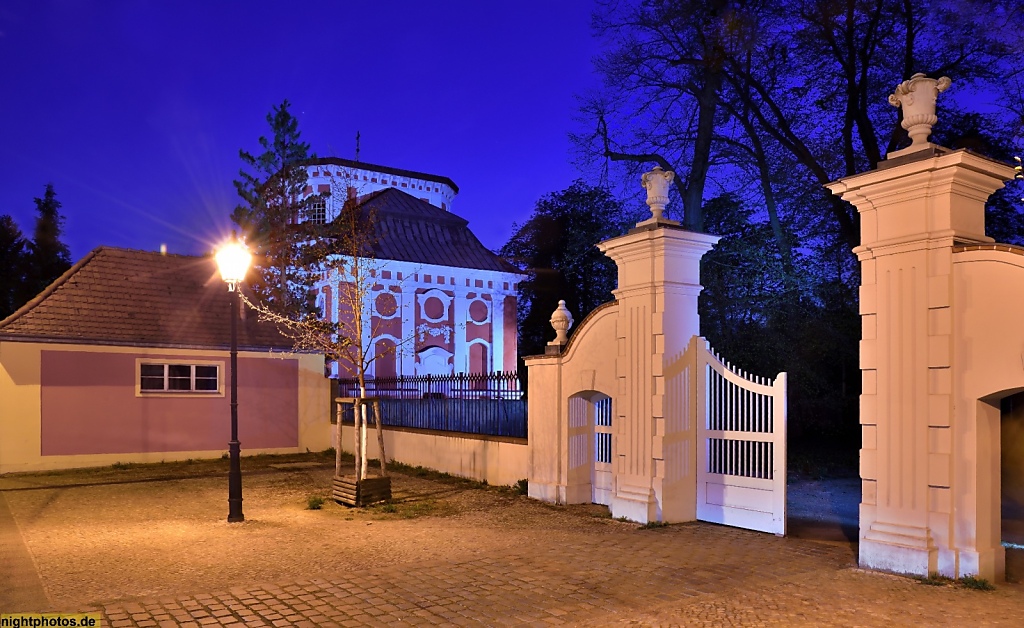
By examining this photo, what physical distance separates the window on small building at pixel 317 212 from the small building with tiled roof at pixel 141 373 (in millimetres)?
11348

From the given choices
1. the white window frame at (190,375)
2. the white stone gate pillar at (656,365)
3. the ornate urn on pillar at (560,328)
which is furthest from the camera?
the white window frame at (190,375)

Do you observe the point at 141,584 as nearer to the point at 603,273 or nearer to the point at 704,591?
the point at 704,591

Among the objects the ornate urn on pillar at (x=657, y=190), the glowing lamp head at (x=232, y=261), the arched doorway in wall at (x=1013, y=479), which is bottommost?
the arched doorway in wall at (x=1013, y=479)

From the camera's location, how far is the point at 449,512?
11102 mm

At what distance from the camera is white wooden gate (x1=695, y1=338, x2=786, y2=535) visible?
8945mm

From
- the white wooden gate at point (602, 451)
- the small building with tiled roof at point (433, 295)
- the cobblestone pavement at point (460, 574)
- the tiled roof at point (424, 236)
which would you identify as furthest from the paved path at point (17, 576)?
the tiled roof at point (424, 236)

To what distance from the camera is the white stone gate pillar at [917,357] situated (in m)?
6.86

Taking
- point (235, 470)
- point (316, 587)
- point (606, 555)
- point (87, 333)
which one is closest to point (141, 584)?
point (316, 587)

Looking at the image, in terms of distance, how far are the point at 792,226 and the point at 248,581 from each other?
16.4 meters

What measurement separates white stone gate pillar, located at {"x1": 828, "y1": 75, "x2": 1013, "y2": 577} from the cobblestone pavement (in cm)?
46

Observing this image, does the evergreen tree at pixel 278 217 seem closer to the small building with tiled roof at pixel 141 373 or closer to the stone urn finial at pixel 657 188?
the small building with tiled roof at pixel 141 373

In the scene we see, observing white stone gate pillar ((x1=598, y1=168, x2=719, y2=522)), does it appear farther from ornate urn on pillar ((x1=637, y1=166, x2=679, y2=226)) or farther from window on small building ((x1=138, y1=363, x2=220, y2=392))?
window on small building ((x1=138, y1=363, x2=220, y2=392))

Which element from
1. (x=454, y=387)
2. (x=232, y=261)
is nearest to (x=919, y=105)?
(x=232, y=261)

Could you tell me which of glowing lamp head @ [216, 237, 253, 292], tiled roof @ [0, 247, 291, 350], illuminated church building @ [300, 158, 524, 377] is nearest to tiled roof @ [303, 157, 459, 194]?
illuminated church building @ [300, 158, 524, 377]
